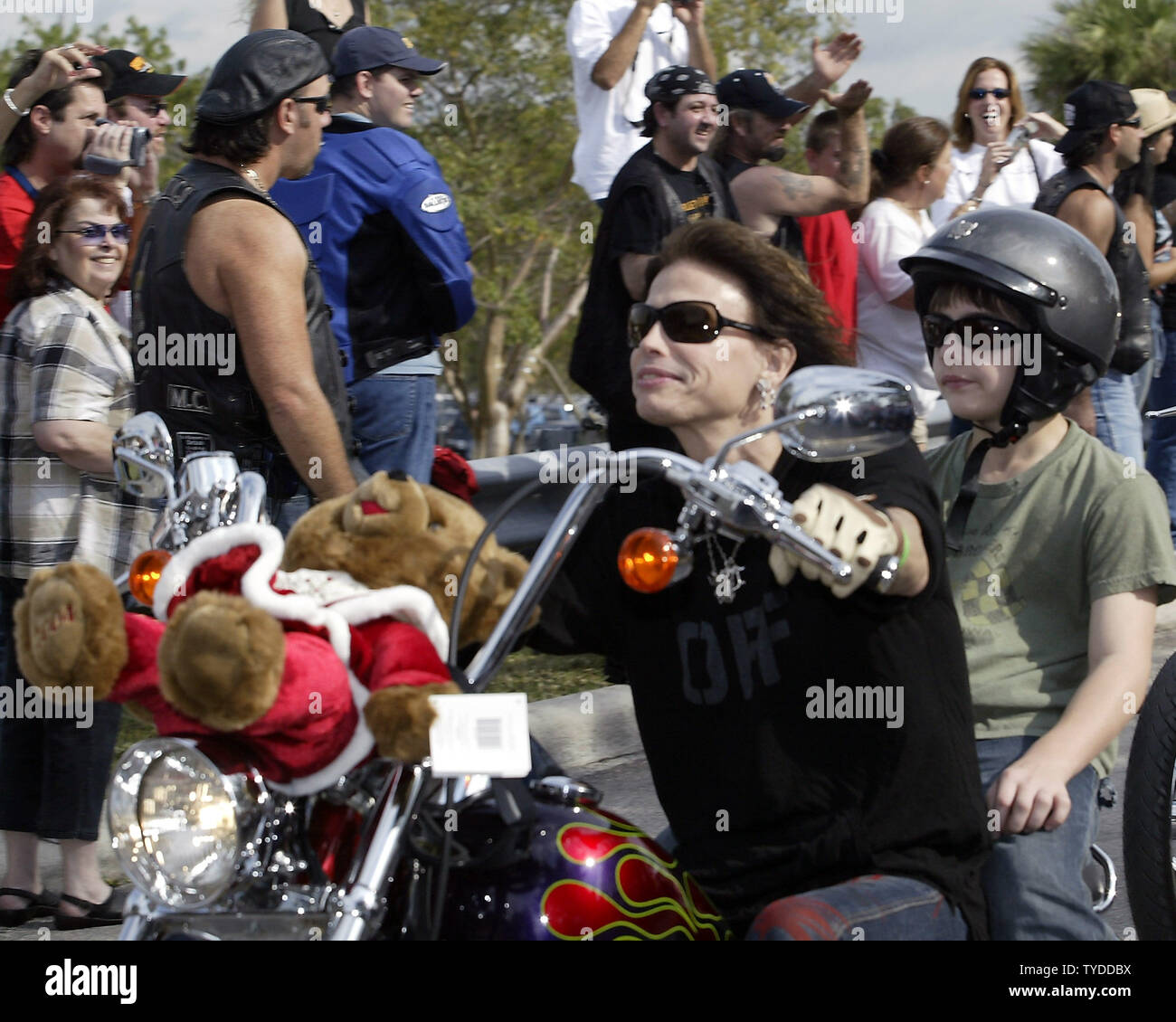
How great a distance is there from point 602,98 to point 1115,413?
2197 mm

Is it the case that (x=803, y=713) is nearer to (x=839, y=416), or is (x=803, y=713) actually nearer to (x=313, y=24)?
(x=839, y=416)

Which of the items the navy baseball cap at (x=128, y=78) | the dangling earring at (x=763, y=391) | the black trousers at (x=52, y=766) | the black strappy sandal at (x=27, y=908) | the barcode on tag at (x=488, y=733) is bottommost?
the black strappy sandal at (x=27, y=908)

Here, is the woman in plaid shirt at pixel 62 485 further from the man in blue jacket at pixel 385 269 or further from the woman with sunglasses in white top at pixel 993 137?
the woman with sunglasses in white top at pixel 993 137

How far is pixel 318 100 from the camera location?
3678 mm

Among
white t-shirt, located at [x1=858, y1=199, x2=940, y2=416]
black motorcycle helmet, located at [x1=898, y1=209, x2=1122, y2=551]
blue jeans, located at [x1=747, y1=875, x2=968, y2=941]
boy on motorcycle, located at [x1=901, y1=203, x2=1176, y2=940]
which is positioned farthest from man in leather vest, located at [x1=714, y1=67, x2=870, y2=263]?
blue jeans, located at [x1=747, y1=875, x2=968, y2=941]

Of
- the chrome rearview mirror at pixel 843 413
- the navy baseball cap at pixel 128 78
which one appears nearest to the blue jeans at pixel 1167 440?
the navy baseball cap at pixel 128 78

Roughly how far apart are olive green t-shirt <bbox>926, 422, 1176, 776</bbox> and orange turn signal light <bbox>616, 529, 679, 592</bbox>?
42.4 inches

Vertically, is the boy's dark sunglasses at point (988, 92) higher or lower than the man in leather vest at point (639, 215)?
higher

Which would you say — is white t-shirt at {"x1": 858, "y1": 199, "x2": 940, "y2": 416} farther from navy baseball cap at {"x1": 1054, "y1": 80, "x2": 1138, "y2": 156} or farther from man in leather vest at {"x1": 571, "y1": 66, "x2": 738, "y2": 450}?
man in leather vest at {"x1": 571, "y1": 66, "x2": 738, "y2": 450}

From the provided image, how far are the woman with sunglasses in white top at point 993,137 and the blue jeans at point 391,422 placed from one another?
3175 millimetres

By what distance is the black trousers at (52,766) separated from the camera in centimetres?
410

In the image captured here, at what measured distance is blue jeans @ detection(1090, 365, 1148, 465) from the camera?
20.2 feet

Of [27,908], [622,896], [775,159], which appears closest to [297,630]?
[622,896]
